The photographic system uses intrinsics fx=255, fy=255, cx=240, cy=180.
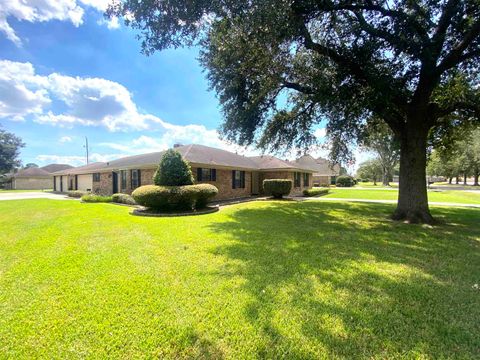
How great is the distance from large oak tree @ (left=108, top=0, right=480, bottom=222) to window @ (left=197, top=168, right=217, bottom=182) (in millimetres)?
5965

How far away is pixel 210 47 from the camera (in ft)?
31.3

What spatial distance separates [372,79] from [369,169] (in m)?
60.4

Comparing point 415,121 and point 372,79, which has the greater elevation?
point 372,79

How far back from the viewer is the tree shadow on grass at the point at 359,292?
8.73 ft

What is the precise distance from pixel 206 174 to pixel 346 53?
11.0m

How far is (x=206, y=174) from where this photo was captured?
17.1 metres

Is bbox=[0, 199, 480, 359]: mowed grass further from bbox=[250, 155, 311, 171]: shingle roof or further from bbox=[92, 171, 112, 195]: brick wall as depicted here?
bbox=[92, 171, 112, 195]: brick wall

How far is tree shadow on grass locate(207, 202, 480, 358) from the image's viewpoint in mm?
2660

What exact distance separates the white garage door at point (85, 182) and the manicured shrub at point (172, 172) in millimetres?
16660

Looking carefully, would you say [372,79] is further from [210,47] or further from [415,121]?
[210,47]

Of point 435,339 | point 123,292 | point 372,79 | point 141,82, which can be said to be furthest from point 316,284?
point 141,82

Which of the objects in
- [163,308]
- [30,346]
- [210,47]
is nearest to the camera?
[30,346]

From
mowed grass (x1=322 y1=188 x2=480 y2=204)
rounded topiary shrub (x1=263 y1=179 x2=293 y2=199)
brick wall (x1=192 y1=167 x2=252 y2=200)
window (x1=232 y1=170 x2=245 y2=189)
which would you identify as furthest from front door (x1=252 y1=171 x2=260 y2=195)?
mowed grass (x1=322 y1=188 x2=480 y2=204)

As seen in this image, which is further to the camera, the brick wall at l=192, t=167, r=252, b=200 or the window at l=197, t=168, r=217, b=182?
the brick wall at l=192, t=167, r=252, b=200
